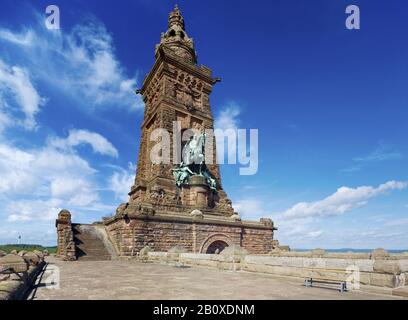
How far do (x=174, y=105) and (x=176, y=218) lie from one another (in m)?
13.6

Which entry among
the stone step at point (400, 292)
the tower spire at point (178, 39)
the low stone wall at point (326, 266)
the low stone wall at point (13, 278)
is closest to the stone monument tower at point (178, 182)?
the tower spire at point (178, 39)

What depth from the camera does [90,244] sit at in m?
18.3

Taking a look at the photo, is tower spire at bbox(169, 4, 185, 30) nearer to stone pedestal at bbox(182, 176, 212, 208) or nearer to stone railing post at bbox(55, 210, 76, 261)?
stone pedestal at bbox(182, 176, 212, 208)

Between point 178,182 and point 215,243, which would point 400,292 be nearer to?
point 215,243

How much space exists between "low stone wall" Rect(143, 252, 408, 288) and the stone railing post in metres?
7.88

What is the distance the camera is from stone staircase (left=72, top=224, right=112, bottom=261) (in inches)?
665

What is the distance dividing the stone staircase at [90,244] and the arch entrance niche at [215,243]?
7.07 m

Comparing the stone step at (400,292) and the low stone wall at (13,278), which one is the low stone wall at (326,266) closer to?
the stone step at (400,292)

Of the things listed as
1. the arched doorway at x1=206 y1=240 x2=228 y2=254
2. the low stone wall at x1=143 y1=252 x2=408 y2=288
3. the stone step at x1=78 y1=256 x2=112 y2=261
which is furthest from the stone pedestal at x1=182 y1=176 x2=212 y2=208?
the low stone wall at x1=143 y1=252 x2=408 y2=288

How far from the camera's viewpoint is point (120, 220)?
18.3 meters

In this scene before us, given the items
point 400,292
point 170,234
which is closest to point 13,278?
point 400,292

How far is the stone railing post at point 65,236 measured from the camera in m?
16.1
